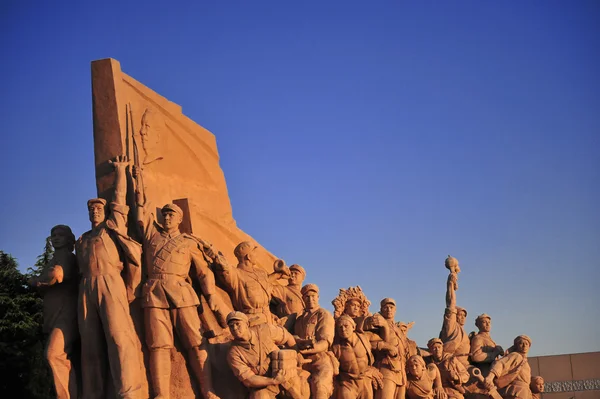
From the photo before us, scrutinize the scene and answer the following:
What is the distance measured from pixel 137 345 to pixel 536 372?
12.0m

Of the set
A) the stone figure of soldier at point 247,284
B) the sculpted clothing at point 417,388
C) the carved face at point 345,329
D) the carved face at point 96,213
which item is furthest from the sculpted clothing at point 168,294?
the sculpted clothing at point 417,388

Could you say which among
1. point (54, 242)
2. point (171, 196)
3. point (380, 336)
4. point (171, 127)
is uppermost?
point (171, 127)

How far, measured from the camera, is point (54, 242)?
11.8 m

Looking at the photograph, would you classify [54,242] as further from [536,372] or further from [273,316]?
[536,372]

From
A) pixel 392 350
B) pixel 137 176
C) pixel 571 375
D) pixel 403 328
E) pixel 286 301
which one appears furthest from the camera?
pixel 571 375

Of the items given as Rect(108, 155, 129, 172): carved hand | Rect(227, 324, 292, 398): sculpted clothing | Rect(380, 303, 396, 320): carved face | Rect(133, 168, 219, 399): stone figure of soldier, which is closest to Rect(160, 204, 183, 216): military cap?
Rect(133, 168, 219, 399): stone figure of soldier

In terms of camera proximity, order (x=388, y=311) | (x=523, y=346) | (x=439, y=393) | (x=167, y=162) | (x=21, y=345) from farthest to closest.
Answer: (x=21, y=345) < (x=523, y=346) < (x=439, y=393) < (x=388, y=311) < (x=167, y=162)

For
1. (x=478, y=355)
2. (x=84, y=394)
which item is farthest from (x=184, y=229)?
(x=478, y=355)

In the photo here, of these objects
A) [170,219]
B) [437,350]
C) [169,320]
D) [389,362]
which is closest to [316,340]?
[389,362]

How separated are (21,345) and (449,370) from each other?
9.27 m

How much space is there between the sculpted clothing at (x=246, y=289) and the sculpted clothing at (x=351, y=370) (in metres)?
1.00

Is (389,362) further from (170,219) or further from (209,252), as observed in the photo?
(170,219)

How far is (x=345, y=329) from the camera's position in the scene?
12.7m

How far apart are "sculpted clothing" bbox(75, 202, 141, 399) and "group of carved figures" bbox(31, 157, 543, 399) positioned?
11 mm
